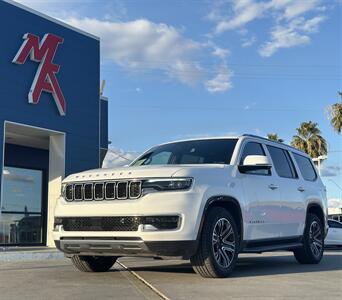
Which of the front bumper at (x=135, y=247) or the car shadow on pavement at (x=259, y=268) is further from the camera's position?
the car shadow on pavement at (x=259, y=268)

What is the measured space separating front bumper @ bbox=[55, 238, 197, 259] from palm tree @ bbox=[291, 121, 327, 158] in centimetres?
3908

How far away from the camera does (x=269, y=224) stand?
8.24 metres

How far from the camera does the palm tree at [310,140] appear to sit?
146ft

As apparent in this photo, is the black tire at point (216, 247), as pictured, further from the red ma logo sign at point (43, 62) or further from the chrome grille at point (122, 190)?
the red ma logo sign at point (43, 62)

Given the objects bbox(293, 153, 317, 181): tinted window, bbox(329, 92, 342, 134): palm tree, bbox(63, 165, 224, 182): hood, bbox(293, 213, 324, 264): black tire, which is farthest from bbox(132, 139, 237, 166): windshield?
bbox(329, 92, 342, 134): palm tree

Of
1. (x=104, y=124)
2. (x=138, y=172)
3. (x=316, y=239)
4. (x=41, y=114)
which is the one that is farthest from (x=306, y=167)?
(x=104, y=124)

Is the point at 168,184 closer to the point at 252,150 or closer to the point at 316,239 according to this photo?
the point at 252,150

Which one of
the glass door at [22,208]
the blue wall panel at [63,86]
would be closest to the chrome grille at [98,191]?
the blue wall panel at [63,86]

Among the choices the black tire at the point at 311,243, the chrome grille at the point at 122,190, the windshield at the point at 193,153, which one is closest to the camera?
the chrome grille at the point at 122,190

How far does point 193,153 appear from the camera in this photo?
8.27 m

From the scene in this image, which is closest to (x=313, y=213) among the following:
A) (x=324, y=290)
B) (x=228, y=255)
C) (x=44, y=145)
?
(x=228, y=255)

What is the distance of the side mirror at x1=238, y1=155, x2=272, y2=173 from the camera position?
25.1 feet

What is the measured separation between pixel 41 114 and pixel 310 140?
32.4 m

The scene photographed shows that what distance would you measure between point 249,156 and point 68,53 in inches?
428
